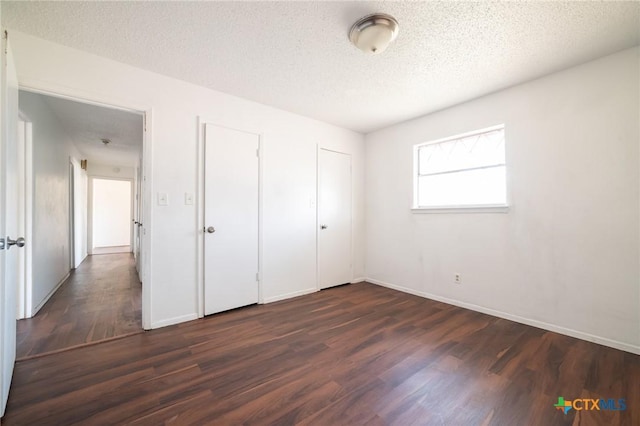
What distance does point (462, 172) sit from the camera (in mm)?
3162

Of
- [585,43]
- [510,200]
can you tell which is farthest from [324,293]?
[585,43]

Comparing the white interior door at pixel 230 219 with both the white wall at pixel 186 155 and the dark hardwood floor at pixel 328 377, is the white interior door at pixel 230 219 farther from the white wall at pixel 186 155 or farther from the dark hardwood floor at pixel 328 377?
the dark hardwood floor at pixel 328 377

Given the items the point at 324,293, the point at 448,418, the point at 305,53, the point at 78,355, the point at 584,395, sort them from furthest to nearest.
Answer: the point at 324,293 → the point at 305,53 → the point at 78,355 → the point at 584,395 → the point at 448,418

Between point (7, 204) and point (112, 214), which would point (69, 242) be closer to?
point (112, 214)

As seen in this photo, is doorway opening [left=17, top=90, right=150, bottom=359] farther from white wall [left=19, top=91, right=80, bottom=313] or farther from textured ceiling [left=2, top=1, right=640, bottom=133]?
textured ceiling [left=2, top=1, right=640, bottom=133]

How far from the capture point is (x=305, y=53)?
2150mm

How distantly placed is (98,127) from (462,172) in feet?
17.3

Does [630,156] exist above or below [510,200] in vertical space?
above

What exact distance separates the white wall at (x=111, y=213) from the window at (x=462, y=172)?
8.79 metres

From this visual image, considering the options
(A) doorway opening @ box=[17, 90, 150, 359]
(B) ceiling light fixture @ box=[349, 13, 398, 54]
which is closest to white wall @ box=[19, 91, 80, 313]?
(A) doorway opening @ box=[17, 90, 150, 359]

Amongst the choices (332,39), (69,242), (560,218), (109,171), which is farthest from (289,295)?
(109,171)

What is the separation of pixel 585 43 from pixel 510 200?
1.39 metres

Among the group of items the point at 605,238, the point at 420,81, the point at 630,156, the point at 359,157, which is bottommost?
the point at 605,238

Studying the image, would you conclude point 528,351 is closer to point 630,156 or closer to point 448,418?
point 448,418
